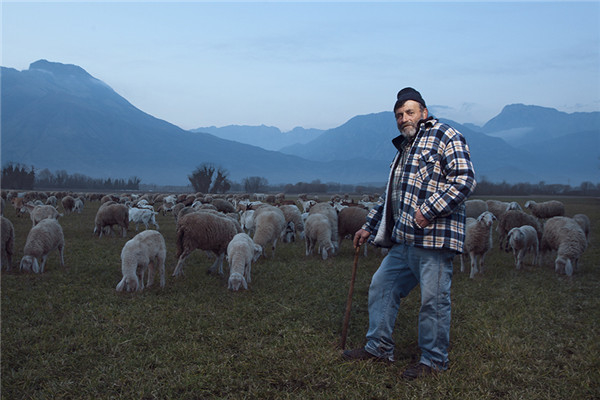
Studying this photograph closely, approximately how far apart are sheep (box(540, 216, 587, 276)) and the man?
7986 mm

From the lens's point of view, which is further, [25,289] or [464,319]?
[25,289]

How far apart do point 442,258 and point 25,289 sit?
25.9 feet

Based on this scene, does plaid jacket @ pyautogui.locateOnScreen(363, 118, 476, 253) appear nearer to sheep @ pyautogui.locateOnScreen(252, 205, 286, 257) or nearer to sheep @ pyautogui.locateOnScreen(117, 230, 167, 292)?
sheep @ pyautogui.locateOnScreen(117, 230, 167, 292)

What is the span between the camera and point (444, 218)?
4.29 m

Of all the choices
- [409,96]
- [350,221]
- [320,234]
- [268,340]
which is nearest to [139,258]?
[268,340]

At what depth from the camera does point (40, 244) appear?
979 centimetres

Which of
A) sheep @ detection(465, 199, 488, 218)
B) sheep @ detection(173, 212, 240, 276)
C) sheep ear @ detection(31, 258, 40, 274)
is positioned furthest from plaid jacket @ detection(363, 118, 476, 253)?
sheep @ detection(465, 199, 488, 218)

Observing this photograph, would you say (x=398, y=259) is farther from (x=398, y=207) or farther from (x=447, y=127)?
(x=447, y=127)

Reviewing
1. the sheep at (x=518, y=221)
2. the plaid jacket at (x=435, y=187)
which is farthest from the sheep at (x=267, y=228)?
the sheep at (x=518, y=221)

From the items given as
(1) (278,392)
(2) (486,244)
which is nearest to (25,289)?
(1) (278,392)

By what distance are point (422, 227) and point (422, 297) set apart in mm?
752

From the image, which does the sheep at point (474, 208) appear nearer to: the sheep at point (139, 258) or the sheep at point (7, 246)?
the sheep at point (139, 258)

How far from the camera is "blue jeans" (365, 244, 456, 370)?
14.0 ft

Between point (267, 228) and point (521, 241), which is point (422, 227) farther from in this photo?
point (521, 241)
